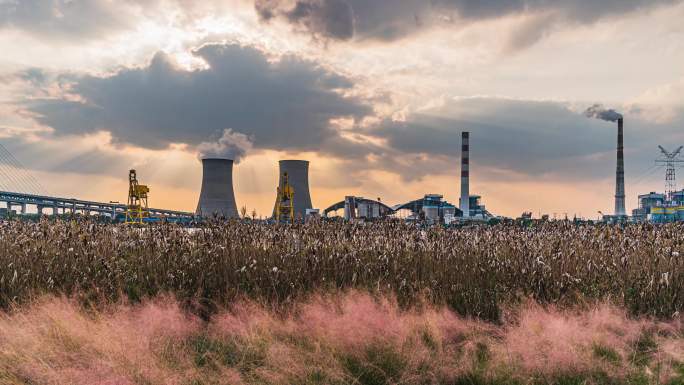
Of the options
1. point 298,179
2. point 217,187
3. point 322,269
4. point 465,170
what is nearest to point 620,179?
point 465,170

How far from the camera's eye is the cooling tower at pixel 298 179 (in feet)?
182

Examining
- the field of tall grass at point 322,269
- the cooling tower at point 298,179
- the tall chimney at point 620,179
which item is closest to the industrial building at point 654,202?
the tall chimney at point 620,179

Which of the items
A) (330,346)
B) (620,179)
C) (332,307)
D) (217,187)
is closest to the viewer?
(330,346)

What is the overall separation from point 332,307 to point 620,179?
3338 inches

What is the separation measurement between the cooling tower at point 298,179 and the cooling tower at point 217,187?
5664mm

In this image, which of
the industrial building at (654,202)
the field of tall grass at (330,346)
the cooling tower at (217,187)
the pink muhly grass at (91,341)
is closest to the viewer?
the pink muhly grass at (91,341)

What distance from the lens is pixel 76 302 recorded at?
257 inches

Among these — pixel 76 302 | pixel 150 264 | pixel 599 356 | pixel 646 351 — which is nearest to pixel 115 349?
pixel 76 302

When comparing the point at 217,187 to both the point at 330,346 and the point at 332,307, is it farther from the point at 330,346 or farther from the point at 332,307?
the point at 330,346

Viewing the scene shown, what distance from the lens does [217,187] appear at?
51688 mm

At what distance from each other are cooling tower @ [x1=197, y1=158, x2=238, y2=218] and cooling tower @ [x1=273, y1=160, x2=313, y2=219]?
5664 mm

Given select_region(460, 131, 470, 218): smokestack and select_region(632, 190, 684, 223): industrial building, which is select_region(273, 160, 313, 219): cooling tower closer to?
select_region(460, 131, 470, 218): smokestack

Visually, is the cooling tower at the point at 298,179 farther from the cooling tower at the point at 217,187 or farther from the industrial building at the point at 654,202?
the industrial building at the point at 654,202

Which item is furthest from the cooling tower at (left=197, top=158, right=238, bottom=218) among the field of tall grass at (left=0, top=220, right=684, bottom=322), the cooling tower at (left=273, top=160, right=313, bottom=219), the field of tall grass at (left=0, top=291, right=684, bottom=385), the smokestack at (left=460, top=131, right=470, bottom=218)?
the field of tall grass at (left=0, top=291, right=684, bottom=385)
